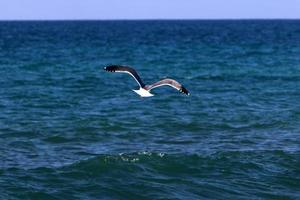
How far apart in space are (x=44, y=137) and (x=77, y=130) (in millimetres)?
1651

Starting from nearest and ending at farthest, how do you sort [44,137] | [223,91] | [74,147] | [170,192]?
[170,192]
[74,147]
[44,137]
[223,91]

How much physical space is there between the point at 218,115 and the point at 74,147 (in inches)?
318

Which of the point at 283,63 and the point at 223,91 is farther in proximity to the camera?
the point at 283,63

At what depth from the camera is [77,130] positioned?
84.3 ft

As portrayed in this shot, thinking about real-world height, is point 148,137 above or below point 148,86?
above

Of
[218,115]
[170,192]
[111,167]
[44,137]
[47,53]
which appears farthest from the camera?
[47,53]

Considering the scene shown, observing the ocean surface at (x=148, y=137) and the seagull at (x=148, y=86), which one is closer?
the seagull at (x=148, y=86)

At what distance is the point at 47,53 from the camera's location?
224 feet

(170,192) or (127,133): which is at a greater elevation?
(127,133)

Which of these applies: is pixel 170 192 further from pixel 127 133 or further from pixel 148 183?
pixel 127 133

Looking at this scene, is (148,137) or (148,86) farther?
(148,137)

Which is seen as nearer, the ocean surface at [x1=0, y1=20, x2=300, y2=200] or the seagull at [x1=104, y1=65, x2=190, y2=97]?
the seagull at [x1=104, y1=65, x2=190, y2=97]

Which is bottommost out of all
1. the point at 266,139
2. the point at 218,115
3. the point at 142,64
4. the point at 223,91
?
the point at 266,139

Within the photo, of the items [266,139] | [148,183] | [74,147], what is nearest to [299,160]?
[266,139]
